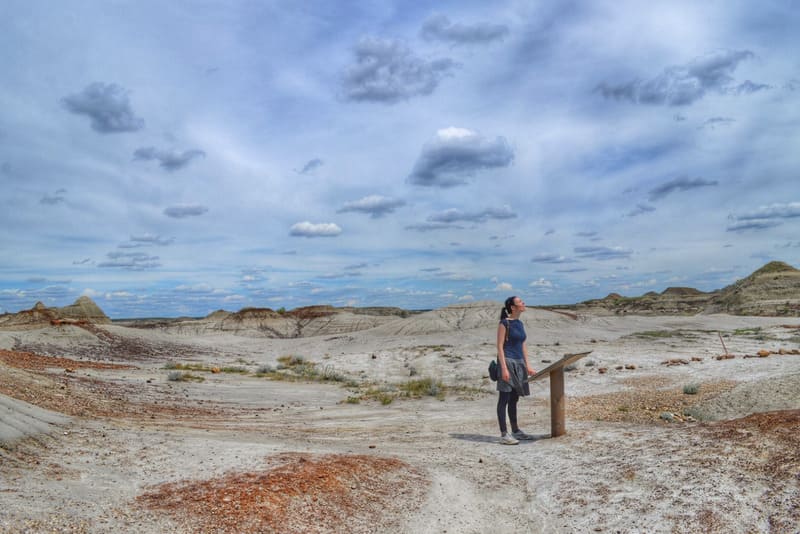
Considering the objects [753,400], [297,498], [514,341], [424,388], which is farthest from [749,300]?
[297,498]

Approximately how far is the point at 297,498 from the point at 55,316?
4658 centimetres

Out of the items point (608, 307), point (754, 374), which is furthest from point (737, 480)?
point (608, 307)

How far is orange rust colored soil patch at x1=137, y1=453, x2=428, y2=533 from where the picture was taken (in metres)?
4.54

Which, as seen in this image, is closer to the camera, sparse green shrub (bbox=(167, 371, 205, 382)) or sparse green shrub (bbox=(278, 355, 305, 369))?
sparse green shrub (bbox=(167, 371, 205, 382))

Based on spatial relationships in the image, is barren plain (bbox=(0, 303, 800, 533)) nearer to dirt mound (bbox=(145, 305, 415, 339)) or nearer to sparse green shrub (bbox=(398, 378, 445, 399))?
sparse green shrub (bbox=(398, 378, 445, 399))

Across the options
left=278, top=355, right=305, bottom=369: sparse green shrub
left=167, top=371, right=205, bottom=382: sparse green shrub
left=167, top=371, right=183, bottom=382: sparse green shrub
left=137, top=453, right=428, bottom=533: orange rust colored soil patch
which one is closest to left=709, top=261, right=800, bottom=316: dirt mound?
left=278, top=355, right=305, bottom=369: sparse green shrub

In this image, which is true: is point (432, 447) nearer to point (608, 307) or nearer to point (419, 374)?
point (419, 374)

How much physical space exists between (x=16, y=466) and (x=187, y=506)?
79.3 inches

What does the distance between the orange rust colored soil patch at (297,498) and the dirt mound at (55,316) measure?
33.7 m

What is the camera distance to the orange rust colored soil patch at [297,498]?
4.54m

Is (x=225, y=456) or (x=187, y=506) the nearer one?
(x=187, y=506)

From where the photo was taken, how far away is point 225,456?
21.4ft

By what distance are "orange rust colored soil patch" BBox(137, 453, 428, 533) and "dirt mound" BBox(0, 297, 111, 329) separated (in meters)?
33.7

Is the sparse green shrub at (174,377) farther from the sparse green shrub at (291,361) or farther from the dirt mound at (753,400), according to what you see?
the dirt mound at (753,400)
